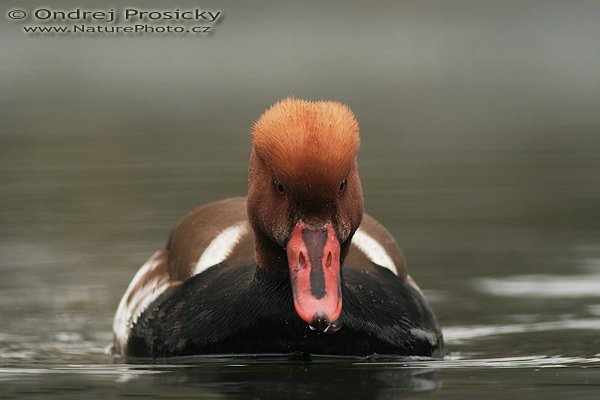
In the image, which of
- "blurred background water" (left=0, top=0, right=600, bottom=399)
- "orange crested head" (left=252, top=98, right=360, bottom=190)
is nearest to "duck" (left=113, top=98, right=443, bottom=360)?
"orange crested head" (left=252, top=98, right=360, bottom=190)

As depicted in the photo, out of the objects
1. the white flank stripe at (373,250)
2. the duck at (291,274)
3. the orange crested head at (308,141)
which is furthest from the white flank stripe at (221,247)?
the orange crested head at (308,141)

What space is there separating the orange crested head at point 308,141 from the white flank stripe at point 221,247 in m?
1.22

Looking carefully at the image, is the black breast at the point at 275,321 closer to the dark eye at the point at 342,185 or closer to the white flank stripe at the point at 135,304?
the white flank stripe at the point at 135,304

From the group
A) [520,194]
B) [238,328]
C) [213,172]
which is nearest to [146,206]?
[213,172]

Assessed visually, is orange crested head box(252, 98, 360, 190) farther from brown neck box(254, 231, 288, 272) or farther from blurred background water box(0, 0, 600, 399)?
blurred background water box(0, 0, 600, 399)

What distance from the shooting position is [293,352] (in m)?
7.84

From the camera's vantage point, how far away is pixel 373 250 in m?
8.84

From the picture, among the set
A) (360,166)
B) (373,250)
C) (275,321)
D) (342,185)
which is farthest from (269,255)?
(360,166)

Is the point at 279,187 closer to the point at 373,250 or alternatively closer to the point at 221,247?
the point at 221,247

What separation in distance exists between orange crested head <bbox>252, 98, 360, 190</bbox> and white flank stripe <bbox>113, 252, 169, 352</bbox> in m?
1.61

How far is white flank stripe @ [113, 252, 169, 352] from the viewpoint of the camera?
29.0ft

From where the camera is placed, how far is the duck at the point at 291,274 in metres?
7.28

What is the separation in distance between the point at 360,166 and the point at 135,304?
6.04 metres

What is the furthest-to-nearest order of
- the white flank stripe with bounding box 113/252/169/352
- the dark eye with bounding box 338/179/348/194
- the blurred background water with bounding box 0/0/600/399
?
the white flank stripe with bounding box 113/252/169/352 → the blurred background water with bounding box 0/0/600/399 → the dark eye with bounding box 338/179/348/194
